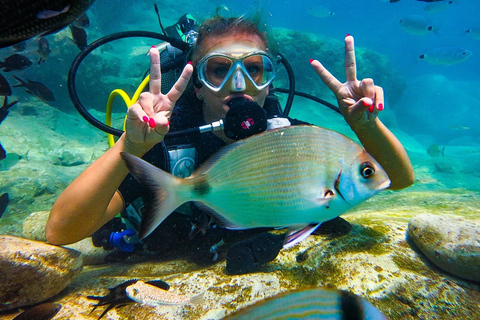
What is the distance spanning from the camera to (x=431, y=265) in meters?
1.95

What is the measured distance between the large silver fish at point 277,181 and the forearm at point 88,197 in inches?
22.9

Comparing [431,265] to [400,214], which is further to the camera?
[400,214]

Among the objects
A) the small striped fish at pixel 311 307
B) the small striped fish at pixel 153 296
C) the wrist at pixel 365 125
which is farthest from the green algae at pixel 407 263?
the small striped fish at pixel 153 296

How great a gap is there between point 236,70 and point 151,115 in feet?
3.47

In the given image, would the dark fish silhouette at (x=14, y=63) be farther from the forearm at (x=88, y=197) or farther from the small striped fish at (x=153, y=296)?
the small striped fish at (x=153, y=296)

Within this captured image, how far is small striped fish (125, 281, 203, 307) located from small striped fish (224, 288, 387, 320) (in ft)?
3.87

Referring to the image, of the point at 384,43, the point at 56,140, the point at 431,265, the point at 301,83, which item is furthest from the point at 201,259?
the point at 384,43

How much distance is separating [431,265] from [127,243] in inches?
118

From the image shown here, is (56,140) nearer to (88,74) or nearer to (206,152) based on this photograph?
(88,74)

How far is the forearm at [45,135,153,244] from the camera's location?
1762 mm

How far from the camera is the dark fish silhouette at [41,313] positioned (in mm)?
1503

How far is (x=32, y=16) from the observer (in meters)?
0.64

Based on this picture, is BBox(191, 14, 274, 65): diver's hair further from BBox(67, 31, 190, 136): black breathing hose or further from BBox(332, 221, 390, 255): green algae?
BBox(332, 221, 390, 255): green algae

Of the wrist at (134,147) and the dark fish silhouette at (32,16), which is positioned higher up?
the dark fish silhouette at (32,16)
